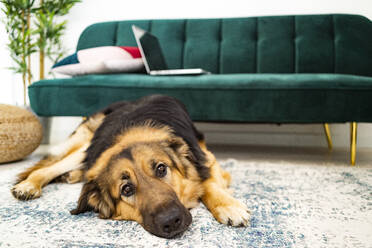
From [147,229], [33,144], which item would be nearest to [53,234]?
[147,229]

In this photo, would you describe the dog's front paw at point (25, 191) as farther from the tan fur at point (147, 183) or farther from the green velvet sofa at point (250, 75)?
the green velvet sofa at point (250, 75)

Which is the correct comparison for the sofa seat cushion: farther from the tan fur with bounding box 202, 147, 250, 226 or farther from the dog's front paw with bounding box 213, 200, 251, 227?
the dog's front paw with bounding box 213, 200, 251, 227

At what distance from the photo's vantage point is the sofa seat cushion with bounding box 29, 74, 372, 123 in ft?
7.11

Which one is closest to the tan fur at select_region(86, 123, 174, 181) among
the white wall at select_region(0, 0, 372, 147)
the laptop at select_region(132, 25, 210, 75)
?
the laptop at select_region(132, 25, 210, 75)

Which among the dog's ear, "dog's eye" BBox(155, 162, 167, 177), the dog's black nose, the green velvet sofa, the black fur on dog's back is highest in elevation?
the green velvet sofa

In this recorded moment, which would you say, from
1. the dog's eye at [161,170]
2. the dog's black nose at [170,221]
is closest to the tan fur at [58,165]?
the dog's eye at [161,170]

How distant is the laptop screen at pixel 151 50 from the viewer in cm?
264

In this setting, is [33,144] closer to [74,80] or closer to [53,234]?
[74,80]

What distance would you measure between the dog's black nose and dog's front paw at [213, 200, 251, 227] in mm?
233

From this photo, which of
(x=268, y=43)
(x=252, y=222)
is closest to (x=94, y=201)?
(x=252, y=222)

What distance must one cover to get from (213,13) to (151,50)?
4.81 ft

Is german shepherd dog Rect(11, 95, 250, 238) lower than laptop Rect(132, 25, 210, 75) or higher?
lower

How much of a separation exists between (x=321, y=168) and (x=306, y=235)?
133 centimetres

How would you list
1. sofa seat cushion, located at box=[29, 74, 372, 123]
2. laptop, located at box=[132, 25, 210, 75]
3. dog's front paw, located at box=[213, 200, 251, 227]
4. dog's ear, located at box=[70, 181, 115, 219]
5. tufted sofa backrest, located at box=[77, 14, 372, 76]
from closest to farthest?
dog's front paw, located at box=[213, 200, 251, 227] → dog's ear, located at box=[70, 181, 115, 219] → sofa seat cushion, located at box=[29, 74, 372, 123] → laptop, located at box=[132, 25, 210, 75] → tufted sofa backrest, located at box=[77, 14, 372, 76]
